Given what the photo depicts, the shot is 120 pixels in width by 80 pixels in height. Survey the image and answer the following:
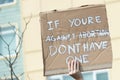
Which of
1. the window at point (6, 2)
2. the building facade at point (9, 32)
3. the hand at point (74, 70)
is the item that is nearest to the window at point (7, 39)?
the building facade at point (9, 32)

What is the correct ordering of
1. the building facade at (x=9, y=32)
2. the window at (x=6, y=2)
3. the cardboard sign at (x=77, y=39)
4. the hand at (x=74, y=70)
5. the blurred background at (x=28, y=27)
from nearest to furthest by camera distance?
the hand at (x=74, y=70) < the cardboard sign at (x=77, y=39) < the blurred background at (x=28, y=27) < the building facade at (x=9, y=32) < the window at (x=6, y=2)

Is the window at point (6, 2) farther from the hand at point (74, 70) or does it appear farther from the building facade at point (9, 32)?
the hand at point (74, 70)

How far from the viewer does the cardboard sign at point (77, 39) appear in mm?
3760

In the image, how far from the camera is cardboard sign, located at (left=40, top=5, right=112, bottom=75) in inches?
148

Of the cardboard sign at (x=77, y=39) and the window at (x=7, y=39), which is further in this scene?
the window at (x=7, y=39)

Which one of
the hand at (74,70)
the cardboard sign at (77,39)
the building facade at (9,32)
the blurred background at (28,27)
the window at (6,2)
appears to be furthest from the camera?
the window at (6,2)

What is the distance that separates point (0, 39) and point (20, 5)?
1.08 meters

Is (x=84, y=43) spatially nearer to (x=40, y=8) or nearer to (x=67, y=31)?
(x=67, y=31)

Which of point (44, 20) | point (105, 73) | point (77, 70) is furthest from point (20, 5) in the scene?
point (77, 70)

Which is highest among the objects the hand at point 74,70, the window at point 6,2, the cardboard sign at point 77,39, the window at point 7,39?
the window at point 6,2

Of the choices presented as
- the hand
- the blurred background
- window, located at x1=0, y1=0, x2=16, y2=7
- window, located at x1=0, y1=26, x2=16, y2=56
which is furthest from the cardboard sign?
window, located at x1=0, y1=0, x2=16, y2=7

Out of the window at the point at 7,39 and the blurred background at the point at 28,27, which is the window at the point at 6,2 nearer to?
the blurred background at the point at 28,27

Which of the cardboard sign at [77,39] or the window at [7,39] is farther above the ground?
the window at [7,39]

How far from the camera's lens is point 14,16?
13.7 m
